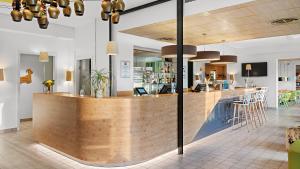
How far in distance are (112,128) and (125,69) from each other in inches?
122

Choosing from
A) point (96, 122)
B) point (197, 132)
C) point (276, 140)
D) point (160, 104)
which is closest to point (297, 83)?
point (276, 140)

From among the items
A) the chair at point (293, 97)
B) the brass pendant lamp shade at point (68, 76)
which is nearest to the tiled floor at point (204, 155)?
the brass pendant lamp shade at point (68, 76)

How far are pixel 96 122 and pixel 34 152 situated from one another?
6.05 feet

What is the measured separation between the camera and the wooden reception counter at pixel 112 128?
3865 millimetres

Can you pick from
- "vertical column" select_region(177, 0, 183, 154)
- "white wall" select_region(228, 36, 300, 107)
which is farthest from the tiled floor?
"white wall" select_region(228, 36, 300, 107)

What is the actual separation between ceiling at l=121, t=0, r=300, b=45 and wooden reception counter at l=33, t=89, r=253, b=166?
1.98 m

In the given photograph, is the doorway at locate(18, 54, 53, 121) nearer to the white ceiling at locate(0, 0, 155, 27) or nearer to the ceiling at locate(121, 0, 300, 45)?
the white ceiling at locate(0, 0, 155, 27)

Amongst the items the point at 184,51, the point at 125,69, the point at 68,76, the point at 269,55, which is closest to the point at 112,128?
the point at 184,51

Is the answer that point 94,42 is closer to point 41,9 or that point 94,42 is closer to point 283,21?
point 41,9

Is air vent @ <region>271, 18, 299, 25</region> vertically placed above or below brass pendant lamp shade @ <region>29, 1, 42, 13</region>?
above

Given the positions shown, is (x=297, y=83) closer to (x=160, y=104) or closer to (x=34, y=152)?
(x=160, y=104)

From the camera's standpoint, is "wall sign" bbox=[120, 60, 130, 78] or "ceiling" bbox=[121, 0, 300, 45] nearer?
"ceiling" bbox=[121, 0, 300, 45]

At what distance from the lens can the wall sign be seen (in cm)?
661

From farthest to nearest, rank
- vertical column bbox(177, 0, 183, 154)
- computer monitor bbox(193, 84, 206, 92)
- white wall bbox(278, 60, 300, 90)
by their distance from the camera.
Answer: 1. white wall bbox(278, 60, 300, 90)
2. computer monitor bbox(193, 84, 206, 92)
3. vertical column bbox(177, 0, 183, 154)
